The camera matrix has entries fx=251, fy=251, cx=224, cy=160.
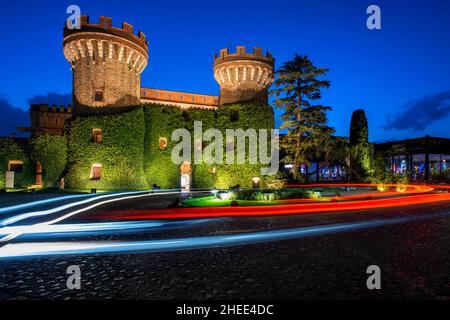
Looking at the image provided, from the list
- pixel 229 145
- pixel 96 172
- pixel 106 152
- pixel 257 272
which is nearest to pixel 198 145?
Answer: pixel 229 145

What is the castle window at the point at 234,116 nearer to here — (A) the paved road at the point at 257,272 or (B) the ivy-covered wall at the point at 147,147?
(B) the ivy-covered wall at the point at 147,147

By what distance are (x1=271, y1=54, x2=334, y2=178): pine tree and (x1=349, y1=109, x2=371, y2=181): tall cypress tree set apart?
23.4 ft

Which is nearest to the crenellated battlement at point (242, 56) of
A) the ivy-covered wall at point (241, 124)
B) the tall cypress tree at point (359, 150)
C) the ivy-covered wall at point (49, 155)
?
the ivy-covered wall at point (241, 124)

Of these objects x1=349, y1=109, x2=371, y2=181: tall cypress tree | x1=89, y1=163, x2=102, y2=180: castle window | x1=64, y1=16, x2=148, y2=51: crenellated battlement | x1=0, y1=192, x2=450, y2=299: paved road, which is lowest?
x1=0, y1=192, x2=450, y2=299: paved road

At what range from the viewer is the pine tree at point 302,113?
21.9 meters

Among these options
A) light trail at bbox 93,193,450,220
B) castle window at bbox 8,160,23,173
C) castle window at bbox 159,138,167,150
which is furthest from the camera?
castle window at bbox 159,138,167,150

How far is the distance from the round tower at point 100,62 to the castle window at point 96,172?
5700mm

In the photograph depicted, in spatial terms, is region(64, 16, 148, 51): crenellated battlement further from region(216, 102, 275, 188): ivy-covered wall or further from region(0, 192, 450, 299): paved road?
region(0, 192, 450, 299): paved road

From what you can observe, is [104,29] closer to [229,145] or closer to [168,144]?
[168,144]

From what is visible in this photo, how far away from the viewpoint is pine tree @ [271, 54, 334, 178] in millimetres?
21922

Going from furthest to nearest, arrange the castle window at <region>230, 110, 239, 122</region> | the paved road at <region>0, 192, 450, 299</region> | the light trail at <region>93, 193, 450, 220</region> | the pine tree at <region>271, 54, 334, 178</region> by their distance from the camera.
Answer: the castle window at <region>230, 110, 239, 122</region> → the pine tree at <region>271, 54, 334, 178</region> → the light trail at <region>93, 193, 450, 220</region> → the paved road at <region>0, 192, 450, 299</region>

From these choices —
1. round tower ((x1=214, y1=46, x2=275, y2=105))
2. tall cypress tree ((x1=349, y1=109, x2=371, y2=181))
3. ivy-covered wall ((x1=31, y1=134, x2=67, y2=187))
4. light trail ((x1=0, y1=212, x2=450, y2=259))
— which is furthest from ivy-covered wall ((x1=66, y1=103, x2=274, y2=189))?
light trail ((x1=0, y1=212, x2=450, y2=259))
